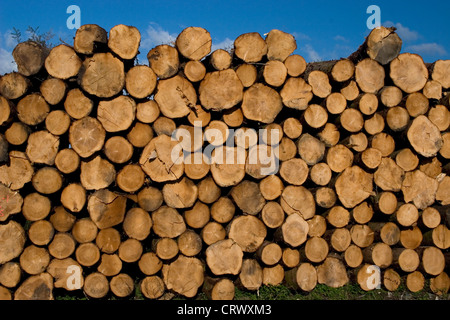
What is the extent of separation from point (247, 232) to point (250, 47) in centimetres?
203

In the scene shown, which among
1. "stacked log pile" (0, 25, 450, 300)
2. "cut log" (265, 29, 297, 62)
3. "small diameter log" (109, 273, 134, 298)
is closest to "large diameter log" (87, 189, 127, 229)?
"stacked log pile" (0, 25, 450, 300)

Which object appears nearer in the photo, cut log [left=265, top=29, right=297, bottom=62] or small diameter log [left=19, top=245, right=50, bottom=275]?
small diameter log [left=19, top=245, right=50, bottom=275]

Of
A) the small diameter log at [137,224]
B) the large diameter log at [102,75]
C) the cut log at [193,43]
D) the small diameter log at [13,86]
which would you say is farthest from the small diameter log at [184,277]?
the small diameter log at [13,86]

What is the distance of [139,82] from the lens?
418 cm

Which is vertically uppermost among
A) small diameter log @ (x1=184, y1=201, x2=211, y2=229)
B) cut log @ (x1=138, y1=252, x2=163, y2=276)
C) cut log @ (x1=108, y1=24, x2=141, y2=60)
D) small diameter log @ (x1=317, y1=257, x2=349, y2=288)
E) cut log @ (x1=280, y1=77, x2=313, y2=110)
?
cut log @ (x1=108, y1=24, x2=141, y2=60)

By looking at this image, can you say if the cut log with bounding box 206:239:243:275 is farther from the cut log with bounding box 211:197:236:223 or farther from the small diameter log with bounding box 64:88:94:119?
the small diameter log with bounding box 64:88:94:119

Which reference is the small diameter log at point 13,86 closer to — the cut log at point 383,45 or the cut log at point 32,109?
the cut log at point 32,109

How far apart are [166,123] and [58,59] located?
49.7 inches

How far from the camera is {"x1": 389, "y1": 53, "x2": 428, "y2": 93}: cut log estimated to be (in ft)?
15.8

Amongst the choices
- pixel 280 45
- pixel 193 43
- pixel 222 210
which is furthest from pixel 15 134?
pixel 280 45

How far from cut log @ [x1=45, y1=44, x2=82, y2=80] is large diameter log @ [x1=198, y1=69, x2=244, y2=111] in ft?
4.41

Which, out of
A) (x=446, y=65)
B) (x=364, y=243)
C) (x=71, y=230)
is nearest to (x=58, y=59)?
(x=71, y=230)

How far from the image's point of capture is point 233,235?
450 centimetres

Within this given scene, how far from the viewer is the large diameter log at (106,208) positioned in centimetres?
425
